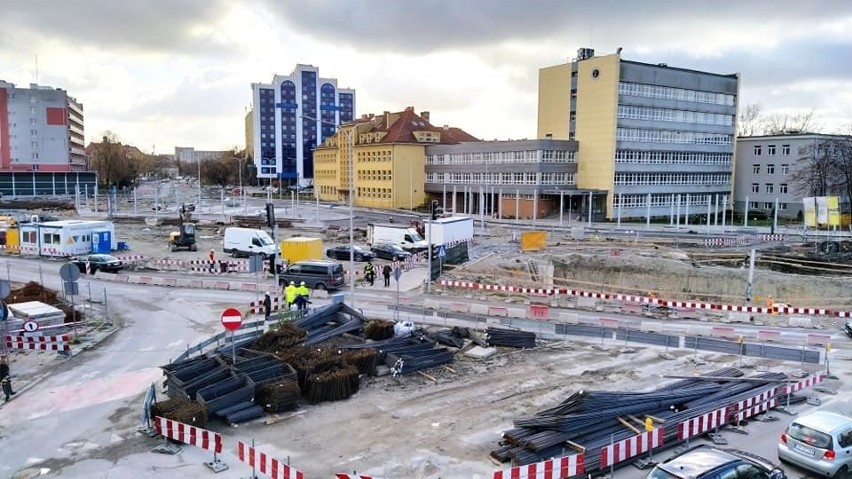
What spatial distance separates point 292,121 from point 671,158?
9744cm

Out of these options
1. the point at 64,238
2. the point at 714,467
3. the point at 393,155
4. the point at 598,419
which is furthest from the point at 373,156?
the point at 714,467

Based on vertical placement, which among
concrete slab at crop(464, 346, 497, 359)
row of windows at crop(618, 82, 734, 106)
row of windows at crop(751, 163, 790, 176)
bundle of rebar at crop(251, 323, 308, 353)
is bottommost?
concrete slab at crop(464, 346, 497, 359)

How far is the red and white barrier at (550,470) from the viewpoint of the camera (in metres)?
9.88

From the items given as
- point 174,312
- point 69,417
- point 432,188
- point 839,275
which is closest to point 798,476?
point 69,417

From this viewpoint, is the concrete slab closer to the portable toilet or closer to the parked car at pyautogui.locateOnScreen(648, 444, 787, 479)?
the parked car at pyautogui.locateOnScreen(648, 444, 787, 479)

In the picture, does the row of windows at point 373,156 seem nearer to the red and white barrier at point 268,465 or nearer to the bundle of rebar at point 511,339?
the bundle of rebar at point 511,339

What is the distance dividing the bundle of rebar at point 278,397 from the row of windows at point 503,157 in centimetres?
5655

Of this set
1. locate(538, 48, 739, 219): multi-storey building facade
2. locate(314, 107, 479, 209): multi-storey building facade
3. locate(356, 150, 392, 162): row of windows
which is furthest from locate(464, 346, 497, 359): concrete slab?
locate(356, 150, 392, 162): row of windows

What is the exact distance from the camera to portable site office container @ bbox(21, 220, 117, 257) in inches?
1506

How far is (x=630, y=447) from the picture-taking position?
11375 millimetres

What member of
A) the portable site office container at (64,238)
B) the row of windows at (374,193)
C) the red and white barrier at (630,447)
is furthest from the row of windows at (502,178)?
the red and white barrier at (630,447)

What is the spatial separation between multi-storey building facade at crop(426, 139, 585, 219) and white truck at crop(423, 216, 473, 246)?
58.2 feet

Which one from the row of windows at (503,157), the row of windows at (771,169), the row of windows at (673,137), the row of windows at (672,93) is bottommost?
the row of windows at (771,169)

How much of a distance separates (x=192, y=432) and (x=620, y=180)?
62323 millimetres
